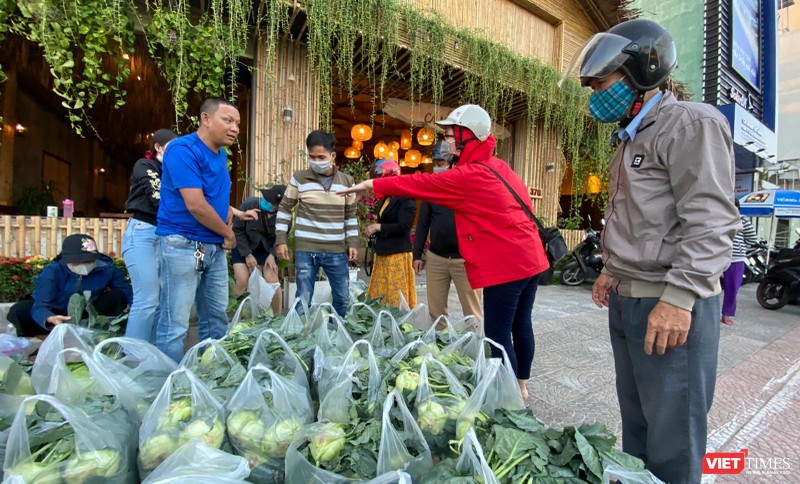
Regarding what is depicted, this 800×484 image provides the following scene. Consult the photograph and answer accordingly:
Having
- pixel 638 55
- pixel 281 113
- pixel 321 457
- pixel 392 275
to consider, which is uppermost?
pixel 281 113

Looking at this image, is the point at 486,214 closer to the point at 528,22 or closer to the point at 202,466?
the point at 202,466

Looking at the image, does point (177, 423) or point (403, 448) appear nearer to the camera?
point (403, 448)

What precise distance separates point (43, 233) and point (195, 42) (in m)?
2.78

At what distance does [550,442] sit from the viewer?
1.35m

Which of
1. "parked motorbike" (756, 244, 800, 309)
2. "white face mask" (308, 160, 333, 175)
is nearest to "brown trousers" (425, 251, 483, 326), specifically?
"white face mask" (308, 160, 333, 175)

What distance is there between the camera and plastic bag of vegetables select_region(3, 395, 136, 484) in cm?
116

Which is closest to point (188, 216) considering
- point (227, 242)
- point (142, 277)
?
point (227, 242)

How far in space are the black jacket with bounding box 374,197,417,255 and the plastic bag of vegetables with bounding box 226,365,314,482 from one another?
225 cm

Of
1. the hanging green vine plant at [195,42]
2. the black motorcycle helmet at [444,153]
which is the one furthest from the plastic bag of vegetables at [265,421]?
the hanging green vine plant at [195,42]

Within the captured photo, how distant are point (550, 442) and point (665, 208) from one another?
0.90 m

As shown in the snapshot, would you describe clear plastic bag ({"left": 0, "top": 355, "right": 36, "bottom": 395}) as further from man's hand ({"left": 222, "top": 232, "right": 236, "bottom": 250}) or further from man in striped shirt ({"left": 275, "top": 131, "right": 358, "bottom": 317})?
man in striped shirt ({"left": 275, "top": 131, "right": 358, "bottom": 317})

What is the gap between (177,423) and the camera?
141 cm

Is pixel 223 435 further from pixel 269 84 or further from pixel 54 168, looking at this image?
pixel 54 168

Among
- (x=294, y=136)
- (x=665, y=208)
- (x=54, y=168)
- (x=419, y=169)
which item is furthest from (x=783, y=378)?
Result: (x=54, y=168)
